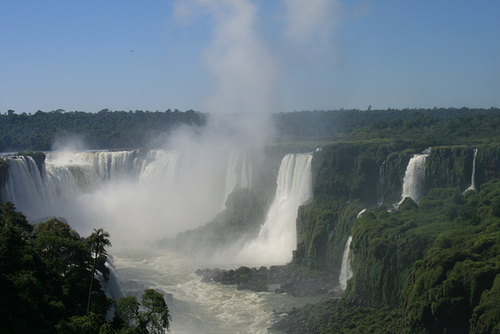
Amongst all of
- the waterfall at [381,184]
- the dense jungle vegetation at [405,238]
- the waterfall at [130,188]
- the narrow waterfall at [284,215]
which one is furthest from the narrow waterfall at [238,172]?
the waterfall at [381,184]

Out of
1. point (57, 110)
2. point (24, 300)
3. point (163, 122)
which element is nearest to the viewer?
point (24, 300)

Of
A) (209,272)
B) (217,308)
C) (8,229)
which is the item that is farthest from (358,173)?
(8,229)

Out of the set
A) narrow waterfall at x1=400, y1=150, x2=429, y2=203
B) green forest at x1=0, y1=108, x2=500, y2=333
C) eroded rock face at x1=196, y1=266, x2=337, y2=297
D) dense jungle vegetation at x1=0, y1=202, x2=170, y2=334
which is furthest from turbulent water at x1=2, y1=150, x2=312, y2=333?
dense jungle vegetation at x1=0, y1=202, x2=170, y2=334

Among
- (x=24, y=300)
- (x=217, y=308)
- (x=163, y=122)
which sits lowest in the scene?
(x=217, y=308)

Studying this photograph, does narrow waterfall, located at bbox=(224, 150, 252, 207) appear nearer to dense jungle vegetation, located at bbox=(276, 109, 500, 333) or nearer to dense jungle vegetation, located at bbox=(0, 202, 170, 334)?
dense jungle vegetation, located at bbox=(276, 109, 500, 333)

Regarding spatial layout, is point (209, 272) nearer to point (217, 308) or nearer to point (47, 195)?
point (217, 308)

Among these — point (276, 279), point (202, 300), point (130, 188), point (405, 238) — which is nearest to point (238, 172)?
point (130, 188)
